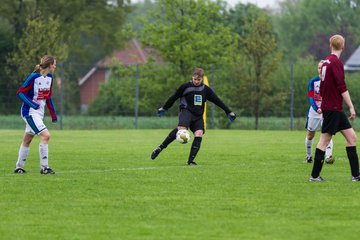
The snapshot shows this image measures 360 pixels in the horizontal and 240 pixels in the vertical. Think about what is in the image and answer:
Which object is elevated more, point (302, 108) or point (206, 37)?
point (206, 37)

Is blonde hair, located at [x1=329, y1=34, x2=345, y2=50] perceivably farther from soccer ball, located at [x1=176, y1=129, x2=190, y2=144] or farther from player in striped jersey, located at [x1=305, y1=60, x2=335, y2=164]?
soccer ball, located at [x1=176, y1=129, x2=190, y2=144]

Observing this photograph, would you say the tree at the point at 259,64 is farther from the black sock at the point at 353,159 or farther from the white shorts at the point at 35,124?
the black sock at the point at 353,159

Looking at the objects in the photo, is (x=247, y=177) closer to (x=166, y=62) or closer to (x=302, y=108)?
(x=302, y=108)

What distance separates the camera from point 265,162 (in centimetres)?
1631

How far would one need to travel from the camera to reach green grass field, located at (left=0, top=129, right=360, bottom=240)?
27.2 ft

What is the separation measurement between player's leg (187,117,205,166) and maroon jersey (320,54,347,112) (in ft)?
12.8

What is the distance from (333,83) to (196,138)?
4.22m

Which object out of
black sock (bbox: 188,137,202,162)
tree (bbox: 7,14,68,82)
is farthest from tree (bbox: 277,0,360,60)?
black sock (bbox: 188,137,202,162)

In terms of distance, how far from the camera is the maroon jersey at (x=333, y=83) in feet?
39.5

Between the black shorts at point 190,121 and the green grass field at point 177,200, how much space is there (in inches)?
27.7

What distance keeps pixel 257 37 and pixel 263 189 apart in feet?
80.3

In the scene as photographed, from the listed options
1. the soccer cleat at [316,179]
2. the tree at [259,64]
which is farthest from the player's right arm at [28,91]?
the tree at [259,64]

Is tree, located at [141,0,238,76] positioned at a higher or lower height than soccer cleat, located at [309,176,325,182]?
higher

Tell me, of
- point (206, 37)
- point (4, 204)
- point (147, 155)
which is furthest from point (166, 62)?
point (4, 204)
